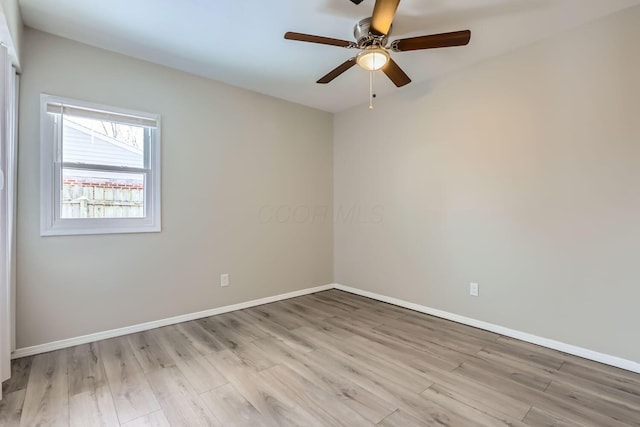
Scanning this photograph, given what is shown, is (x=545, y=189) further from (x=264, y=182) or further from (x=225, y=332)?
(x=225, y=332)

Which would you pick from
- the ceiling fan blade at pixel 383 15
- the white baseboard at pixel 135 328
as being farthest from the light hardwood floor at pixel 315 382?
the ceiling fan blade at pixel 383 15

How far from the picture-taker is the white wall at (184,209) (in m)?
2.36

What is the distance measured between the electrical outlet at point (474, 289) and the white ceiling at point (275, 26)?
2118 millimetres

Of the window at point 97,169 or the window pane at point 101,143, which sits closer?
the window at point 97,169

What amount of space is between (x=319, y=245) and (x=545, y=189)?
8.56ft

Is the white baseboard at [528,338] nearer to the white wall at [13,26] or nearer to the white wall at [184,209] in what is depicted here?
the white wall at [184,209]

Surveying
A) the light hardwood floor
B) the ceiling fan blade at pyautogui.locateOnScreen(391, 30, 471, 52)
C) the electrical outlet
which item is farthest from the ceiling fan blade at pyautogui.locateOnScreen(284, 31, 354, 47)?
the electrical outlet

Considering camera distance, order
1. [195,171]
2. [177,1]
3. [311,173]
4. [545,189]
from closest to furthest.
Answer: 1. [177,1]
2. [545,189]
3. [195,171]
4. [311,173]

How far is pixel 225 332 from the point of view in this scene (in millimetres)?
2793

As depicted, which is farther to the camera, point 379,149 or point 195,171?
point 379,149

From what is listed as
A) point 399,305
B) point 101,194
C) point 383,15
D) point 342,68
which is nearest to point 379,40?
point 383,15

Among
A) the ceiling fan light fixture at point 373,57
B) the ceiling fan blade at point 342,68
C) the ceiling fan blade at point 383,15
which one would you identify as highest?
the ceiling fan blade at point 383,15

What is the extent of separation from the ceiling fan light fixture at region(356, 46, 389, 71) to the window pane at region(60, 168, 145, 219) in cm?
224

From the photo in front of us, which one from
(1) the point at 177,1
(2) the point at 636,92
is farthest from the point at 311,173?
(2) the point at 636,92
